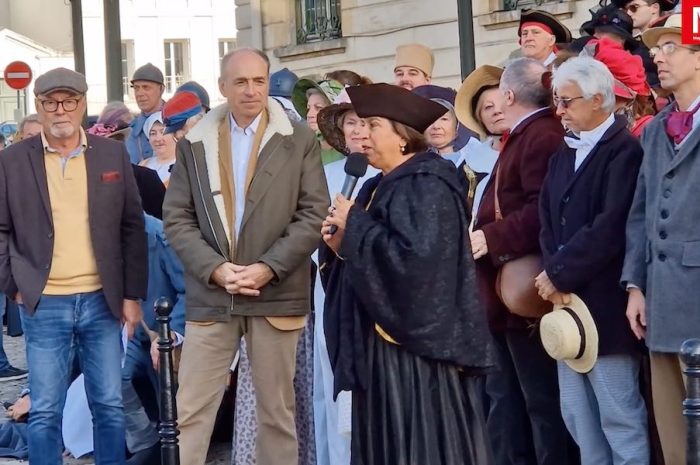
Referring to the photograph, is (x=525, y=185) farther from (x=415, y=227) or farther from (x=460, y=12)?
(x=460, y=12)

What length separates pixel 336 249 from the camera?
543 centimetres

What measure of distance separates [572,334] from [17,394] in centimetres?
595

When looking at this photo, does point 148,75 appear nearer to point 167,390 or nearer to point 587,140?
point 167,390

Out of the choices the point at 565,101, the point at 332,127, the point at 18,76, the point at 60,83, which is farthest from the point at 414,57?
the point at 18,76

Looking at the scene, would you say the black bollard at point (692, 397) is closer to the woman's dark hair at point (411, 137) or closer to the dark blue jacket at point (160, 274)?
the woman's dark hair at point (411, 137)

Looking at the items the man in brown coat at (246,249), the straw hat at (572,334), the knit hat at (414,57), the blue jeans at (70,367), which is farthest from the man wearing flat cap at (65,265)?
the knit hat at (414,57)

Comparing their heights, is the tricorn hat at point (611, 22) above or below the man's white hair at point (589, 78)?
above

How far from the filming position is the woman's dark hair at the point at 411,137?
215 inches

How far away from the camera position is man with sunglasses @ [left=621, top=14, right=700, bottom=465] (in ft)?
18.8

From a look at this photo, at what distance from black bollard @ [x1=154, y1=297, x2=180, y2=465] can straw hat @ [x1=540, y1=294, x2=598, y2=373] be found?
171 centimetres

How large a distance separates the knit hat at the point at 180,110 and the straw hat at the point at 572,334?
12.1 ft

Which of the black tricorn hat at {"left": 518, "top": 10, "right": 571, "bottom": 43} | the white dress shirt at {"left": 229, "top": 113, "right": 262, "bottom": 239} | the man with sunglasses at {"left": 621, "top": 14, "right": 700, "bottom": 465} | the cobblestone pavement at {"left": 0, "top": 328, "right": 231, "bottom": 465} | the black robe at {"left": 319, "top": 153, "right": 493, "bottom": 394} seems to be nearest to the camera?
the black robe at {"left": 319, "top": 153, "right": 493, "bottom": 394}

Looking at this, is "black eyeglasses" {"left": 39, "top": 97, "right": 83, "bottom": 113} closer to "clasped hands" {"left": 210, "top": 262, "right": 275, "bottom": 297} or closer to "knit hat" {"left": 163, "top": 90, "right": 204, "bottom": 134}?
"clasped hands" {"left": 210, "top": 262, "right": 275, "bottom": 297}

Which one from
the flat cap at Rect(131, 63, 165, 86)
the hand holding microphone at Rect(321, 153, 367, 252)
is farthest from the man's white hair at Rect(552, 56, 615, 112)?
the flat cap at Rect(131, 63, 165, 86)
